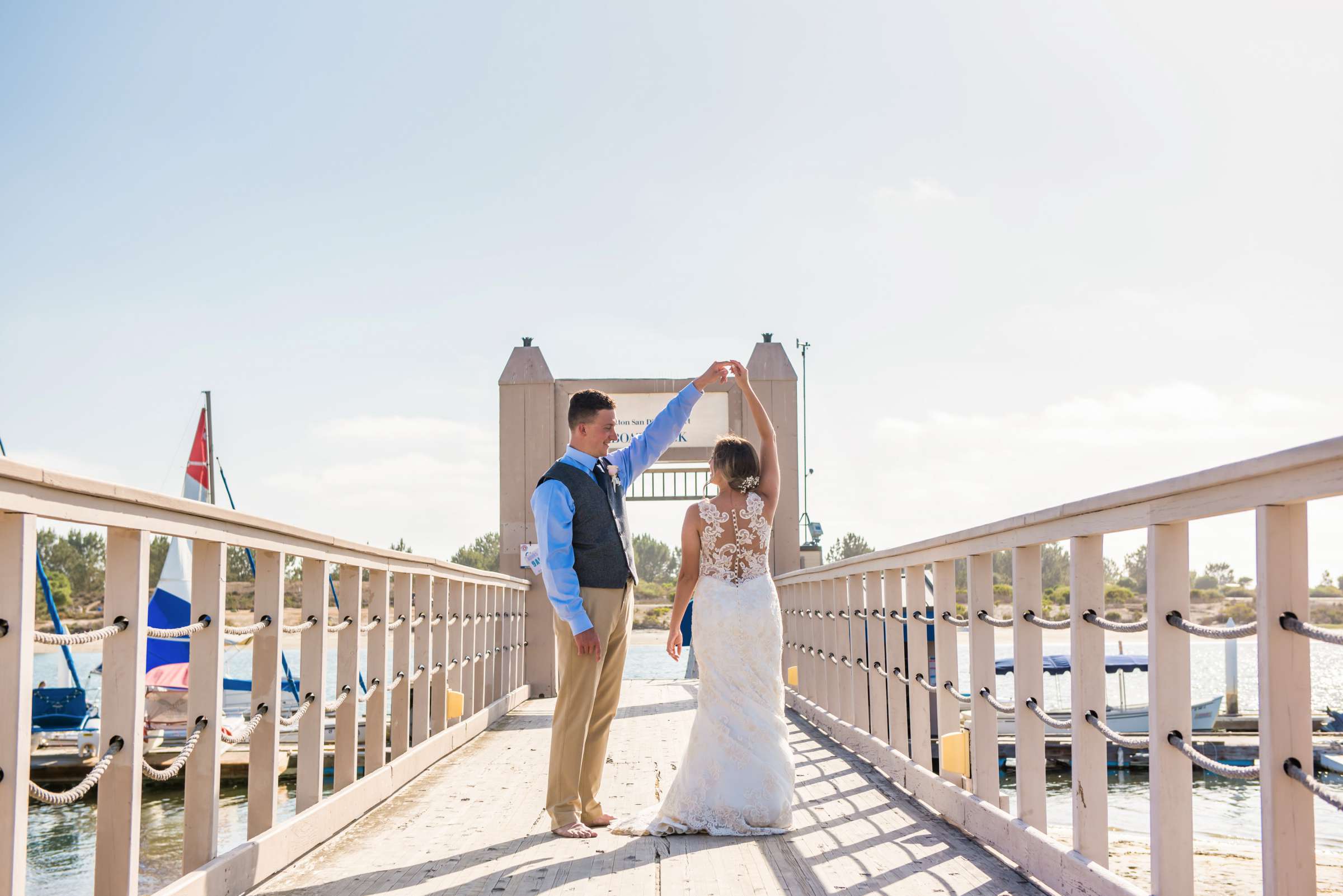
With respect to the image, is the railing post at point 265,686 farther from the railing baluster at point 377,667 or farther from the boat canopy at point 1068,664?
the boat canopy at point 1068,664

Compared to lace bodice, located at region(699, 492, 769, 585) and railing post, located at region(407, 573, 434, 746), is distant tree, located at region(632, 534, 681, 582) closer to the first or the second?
railing post, located at region(407, 573, 434, 746)

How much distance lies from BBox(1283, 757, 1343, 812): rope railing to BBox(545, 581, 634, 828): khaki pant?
8.23 feet

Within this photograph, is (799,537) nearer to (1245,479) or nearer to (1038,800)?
(1038,800)

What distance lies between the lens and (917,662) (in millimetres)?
5293

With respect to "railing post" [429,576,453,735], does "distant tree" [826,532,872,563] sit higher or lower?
higher

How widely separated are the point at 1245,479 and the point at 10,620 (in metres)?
2.41

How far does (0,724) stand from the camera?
7.08ft

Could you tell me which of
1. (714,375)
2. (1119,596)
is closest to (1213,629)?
(714,375)

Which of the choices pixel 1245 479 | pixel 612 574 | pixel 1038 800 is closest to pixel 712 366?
pixel 612 574

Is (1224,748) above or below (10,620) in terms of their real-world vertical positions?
below

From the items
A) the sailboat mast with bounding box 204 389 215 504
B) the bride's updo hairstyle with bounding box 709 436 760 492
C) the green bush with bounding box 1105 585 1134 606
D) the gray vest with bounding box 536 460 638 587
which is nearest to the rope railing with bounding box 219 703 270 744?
the gray vest with bounding box 536 460 638 587

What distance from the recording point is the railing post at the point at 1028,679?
362cm

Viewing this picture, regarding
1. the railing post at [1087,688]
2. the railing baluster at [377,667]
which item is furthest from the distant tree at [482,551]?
the railing post at [1087,688]

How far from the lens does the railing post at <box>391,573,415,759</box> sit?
5426mm
